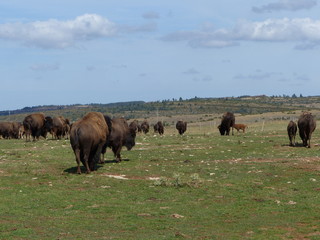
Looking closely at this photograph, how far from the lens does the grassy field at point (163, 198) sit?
13.4 metres

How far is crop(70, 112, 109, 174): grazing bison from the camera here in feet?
70.9

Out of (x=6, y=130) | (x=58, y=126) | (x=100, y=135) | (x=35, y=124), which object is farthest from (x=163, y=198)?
(x=6, y=130)

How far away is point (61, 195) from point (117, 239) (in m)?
5.65

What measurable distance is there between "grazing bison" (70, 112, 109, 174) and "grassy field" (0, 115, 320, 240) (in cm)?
66

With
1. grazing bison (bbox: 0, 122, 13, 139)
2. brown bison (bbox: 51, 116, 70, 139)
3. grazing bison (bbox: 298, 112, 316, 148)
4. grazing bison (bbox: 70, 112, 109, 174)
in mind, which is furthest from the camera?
grazing bison (bbox: 0, 122, 13, 139)

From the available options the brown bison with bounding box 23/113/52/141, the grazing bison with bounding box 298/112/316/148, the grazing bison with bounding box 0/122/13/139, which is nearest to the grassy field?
the grazing bison with bounding box 298/112/316/148

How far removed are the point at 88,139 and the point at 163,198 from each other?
538cm

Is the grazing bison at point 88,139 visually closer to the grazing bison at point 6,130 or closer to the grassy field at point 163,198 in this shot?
the grassy field at point 163,198

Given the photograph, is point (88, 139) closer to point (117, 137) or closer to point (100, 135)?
point (100, 135)

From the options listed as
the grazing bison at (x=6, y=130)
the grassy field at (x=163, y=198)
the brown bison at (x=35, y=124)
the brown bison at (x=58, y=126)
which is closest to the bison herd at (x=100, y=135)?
the grassy field at (x=163, y=198)

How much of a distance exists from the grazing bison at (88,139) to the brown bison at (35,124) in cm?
2097

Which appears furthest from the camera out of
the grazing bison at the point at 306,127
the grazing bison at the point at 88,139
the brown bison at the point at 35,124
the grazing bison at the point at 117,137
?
the brown bison at the point at 35,124

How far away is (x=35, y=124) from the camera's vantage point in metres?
43.6

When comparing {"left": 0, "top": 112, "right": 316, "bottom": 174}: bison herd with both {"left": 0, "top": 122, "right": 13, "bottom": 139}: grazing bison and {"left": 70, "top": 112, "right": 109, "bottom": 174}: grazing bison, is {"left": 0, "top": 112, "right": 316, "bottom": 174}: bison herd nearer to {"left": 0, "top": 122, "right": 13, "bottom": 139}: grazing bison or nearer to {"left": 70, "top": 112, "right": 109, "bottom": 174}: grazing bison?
{"left": 70, "top": 112, "right": 109, "bottom": 174}: grazing bison
